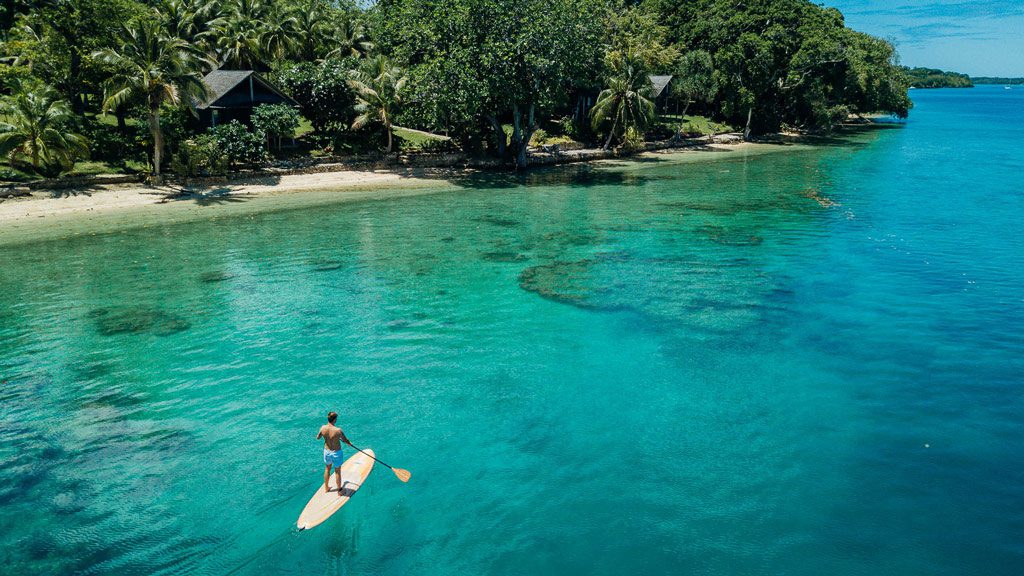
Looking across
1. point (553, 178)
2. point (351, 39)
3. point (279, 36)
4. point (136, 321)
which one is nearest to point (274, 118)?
point (279, 36)

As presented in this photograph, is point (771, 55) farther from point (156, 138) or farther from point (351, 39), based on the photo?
point (156, 138)

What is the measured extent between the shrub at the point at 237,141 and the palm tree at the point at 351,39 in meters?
18.2

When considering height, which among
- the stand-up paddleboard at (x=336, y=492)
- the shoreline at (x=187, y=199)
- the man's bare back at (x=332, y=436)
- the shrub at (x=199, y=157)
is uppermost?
the shrub at (x=199, y=157)

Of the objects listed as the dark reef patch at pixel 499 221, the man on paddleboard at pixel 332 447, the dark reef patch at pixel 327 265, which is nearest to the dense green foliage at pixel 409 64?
the dark reef patch at pixel 499 221

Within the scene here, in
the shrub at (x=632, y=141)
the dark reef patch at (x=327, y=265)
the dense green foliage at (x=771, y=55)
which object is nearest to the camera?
the dark reef patch at (x=327, y=265)

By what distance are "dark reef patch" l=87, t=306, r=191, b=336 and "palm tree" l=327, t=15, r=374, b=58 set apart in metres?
42.2

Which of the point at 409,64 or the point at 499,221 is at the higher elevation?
the point at 409,64

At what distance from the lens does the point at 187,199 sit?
38438 millimetres

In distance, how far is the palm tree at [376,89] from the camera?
46.1m

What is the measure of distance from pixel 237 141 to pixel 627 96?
30.5 m

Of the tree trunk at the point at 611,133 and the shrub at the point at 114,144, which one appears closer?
the shrub at the point at 114,144

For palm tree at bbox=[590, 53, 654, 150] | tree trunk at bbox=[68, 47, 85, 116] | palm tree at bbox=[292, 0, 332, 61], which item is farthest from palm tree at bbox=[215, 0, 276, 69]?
palm tree at bbox=[590, 53, 654, 150]

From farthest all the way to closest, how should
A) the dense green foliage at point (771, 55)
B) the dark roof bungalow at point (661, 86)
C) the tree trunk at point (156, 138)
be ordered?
the dark roof bungalow at point (661, 86)
the dense green foliage at point (771, 55)
the tree trunk at point (156, 138)

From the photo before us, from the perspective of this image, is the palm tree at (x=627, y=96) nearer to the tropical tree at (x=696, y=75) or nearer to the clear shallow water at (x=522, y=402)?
the tropical tree at (x=696, y=75)
